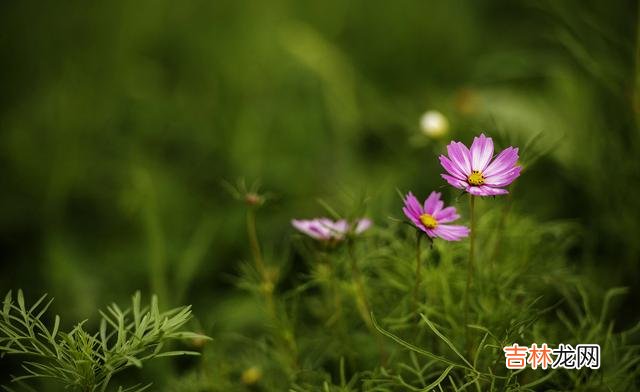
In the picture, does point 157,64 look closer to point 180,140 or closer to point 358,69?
point 180,140

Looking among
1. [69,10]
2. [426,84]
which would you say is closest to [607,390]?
[426,84]

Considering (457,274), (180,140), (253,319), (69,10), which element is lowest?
(253,319)

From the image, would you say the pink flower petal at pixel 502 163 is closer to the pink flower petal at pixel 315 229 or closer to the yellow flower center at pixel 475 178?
the yellow flower center at pixel 475 178

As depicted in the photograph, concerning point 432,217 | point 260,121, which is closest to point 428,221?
point 432,217

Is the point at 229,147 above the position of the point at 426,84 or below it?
below

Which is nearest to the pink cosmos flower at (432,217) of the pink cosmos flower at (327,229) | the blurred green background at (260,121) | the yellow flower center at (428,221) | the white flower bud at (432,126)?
the yellow flower center at (428,221)

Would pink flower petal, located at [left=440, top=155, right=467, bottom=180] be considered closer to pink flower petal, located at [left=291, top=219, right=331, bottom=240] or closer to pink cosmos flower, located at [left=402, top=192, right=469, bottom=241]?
pink cosmos flower, located at [left=402, top=192, right=469, bottom=241]

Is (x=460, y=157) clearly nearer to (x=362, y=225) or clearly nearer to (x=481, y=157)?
(x=481, y=157)
